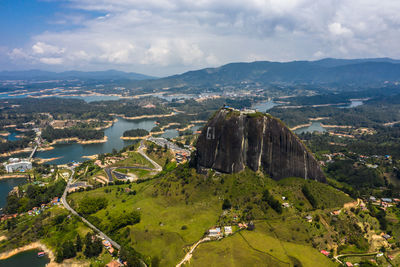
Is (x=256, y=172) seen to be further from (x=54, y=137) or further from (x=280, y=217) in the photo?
(x=54, y=137)

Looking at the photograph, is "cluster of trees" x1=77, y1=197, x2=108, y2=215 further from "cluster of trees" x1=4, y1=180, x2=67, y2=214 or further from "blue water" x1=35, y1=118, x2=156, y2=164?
"blue water" x1=35, y1=118, x2=156, y2=164

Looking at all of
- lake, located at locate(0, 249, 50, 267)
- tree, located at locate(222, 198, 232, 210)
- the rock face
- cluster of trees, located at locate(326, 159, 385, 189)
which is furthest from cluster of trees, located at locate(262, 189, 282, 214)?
lake, located at locate(0, 249, 50, 267)

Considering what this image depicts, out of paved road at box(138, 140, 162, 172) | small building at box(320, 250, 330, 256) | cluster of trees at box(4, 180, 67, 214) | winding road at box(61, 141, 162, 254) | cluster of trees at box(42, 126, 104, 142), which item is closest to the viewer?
small building at box(320, 250, 330, 256)

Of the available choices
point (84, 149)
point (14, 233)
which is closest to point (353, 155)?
point (14, 233)

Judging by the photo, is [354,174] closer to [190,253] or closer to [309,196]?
[309,196]

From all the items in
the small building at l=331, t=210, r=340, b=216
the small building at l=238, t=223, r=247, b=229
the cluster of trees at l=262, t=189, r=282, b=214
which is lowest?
the small building at l=238, t=223, r=247, b=229

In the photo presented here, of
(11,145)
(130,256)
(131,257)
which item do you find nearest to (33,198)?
(130,256)
